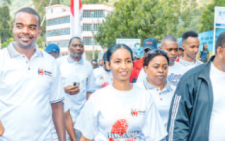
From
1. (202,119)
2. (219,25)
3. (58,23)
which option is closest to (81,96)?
(202,119)

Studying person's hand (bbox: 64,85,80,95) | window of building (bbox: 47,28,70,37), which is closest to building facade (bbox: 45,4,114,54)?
window of building (bbox: 47,28,70,37)

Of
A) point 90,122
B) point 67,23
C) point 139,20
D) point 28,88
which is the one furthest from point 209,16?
point 67,23

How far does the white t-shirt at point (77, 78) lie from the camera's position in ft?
19.0

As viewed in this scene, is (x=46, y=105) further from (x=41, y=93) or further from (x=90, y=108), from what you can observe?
(x=90, y=108)

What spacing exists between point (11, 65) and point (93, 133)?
41.6 inches

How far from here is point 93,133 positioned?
308 cm

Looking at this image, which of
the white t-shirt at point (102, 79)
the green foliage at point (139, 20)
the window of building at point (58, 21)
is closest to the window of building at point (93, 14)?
the window of building at point (58, 21)

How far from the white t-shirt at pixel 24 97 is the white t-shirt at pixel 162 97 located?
1.50 meters

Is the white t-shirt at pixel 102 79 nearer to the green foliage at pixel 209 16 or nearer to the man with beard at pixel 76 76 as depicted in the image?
the man with beard at pixel 76 76

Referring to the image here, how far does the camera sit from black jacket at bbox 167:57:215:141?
2.91 meters

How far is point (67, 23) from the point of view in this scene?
293 ft

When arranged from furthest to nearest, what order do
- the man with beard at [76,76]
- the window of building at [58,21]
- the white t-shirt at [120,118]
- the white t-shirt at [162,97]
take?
the window of building at [58,21] → the man with beard at [76,76] → the white t-shirt at [162,97] → the white t-shirt at [120,118]

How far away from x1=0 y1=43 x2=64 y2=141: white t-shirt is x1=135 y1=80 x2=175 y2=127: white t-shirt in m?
1.50

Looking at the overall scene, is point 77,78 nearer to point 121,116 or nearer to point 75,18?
point 75,18
